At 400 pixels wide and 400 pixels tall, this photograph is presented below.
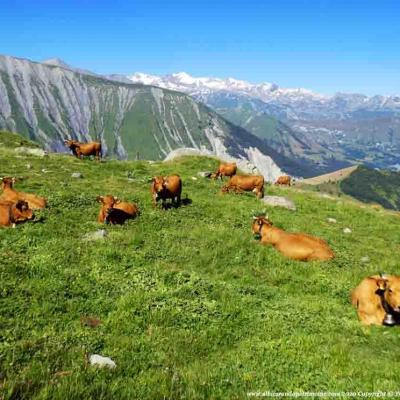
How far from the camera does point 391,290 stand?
43.9 feet

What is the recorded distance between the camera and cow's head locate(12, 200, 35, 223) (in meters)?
18.2

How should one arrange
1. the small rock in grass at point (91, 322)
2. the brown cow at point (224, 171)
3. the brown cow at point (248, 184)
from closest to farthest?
the small rock in grass at point (91, 322)
the brown cow at point (248, 184)
the brown cow at point (224, 171)

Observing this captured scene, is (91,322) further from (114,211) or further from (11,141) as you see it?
(11,141)

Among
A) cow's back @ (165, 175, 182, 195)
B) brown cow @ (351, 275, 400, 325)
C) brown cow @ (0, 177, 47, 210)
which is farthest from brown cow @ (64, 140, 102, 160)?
brown cow @ (351, 275, 400, 325)

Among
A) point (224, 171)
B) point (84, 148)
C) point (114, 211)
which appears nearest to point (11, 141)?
point (84, 148)

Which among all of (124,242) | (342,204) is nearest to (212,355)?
(124,242)

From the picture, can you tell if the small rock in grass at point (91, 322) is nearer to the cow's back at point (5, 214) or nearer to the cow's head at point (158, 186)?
the cow's back at point (5, 214)

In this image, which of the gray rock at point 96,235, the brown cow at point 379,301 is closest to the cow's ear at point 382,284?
the brown cow at point 379,301

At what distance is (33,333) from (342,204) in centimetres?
2881

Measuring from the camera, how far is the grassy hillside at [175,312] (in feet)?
27.8

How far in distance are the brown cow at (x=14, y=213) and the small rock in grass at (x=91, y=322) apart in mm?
8114

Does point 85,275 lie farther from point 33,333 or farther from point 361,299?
→ point 361,299

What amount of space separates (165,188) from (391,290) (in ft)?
45.9

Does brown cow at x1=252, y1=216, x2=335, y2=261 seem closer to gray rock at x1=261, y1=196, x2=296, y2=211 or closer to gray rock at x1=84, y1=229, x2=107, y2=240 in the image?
gray rock at x1=84, y1=229, x2=107, y2=240
